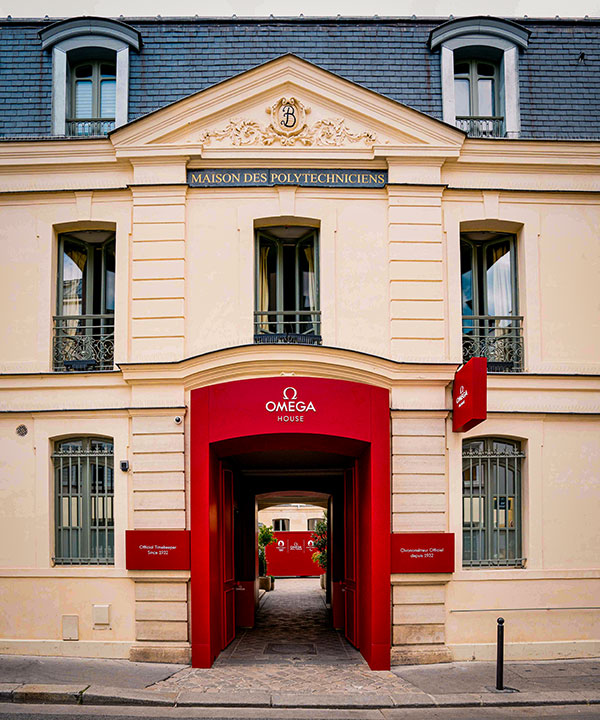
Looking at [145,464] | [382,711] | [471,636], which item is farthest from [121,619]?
[471,636]

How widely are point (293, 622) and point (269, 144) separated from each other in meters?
10.2

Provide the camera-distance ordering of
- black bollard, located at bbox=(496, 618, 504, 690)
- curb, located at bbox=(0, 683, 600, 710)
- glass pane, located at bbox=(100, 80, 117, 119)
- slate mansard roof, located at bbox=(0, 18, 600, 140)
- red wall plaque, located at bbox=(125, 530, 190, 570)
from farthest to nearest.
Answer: glass pane, located at bbox=(100, 80, 117, 119), slate mansard roof, located at bbox=(0, 18, 600, 140), red wall plaque, located at bbox=(125, 530, 190, 570), black bollard, located at bbox=(496, 618, 504, 690), curb, located at bbox=(0, 683, 600, 710)

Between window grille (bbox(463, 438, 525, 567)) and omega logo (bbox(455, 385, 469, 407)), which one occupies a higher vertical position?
omega logo (bbox(455, 385, 469, 407))

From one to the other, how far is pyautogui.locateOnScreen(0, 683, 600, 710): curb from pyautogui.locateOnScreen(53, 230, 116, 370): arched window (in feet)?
16.9

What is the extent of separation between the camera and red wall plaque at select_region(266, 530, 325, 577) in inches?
1242

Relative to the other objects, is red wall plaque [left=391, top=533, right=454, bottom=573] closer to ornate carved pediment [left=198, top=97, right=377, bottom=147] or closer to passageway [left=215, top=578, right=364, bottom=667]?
passageway [left=215, top=578, right=364, bottom=667]

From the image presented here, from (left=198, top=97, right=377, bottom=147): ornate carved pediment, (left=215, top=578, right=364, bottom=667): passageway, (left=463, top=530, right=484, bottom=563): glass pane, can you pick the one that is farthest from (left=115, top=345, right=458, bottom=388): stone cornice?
(left=215, top=578, right=364, bottom=667): passageway

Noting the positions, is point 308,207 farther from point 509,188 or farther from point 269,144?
point 509,188

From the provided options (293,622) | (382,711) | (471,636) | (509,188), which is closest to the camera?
(382,711)

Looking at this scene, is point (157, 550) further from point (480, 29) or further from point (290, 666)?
point (480, 29)

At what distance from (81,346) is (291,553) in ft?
62.2

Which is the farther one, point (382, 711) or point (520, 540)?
point (520, 540)

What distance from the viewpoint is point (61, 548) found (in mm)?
14117

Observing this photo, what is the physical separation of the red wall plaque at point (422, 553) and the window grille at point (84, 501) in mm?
4547
